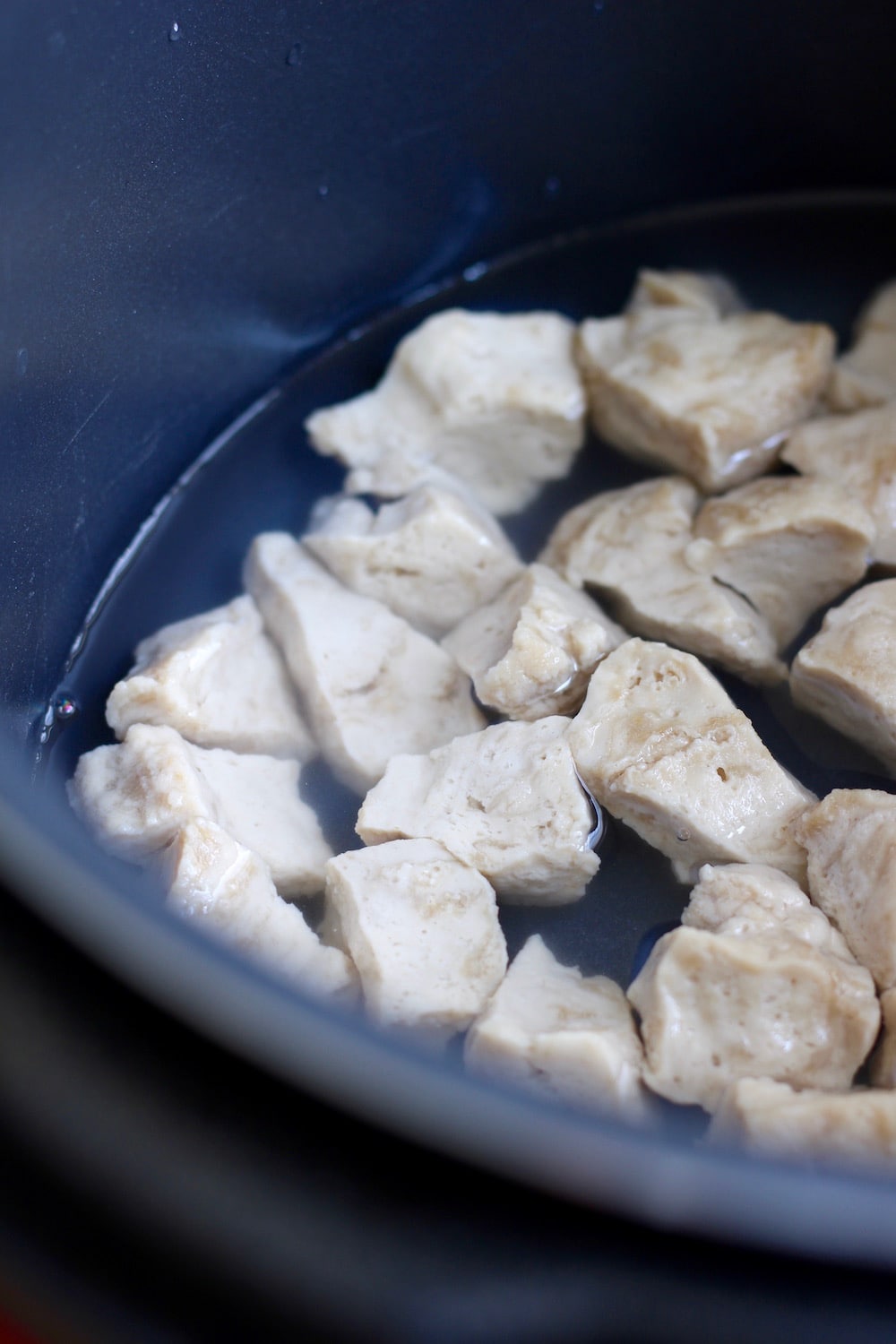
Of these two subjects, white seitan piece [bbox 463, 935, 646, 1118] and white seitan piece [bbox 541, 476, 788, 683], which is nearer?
white seitan piece [bbox 463, 935, 646, 1118]

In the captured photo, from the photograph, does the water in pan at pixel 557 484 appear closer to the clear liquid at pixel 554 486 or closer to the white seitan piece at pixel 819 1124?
the clear liquid at pixel 554 486

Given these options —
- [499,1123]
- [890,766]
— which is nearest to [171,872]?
[499,1123]

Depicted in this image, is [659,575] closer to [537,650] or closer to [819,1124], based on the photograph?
[537,650]

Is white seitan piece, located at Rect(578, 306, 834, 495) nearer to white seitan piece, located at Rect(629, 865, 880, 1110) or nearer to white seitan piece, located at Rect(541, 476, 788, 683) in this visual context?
white seitan piece, located at Rect(541, 476, 788, 683)

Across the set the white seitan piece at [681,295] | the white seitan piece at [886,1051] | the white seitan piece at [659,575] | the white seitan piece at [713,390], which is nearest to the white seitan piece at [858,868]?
the white seitan piece at [886,1051]

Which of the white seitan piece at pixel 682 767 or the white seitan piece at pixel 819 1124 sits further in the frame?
the white seitan piece at pixel 682 767

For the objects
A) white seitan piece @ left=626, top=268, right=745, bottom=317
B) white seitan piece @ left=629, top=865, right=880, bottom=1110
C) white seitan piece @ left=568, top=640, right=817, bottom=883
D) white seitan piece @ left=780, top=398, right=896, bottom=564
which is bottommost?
white seitan piece @ left=629, top=865, right=880, bottom=1110

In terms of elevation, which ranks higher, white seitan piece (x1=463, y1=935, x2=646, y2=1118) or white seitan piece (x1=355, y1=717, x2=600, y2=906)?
white seitan piece (x1=355, y1=717, x2=600, y2=906)

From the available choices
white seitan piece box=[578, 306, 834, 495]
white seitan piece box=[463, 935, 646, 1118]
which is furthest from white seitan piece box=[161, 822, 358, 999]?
white seitan piece box=[578, 306, 834, 495]
